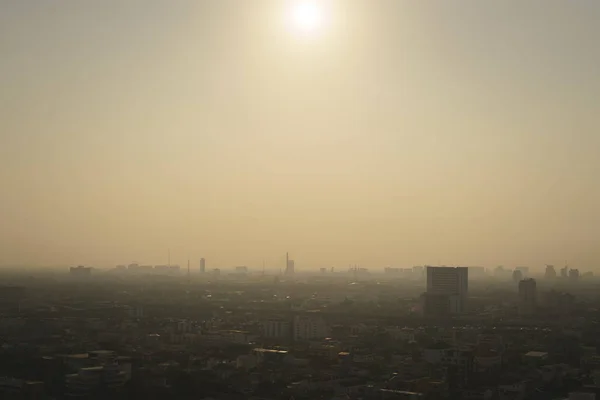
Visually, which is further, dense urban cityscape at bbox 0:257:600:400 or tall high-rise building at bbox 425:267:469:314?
tall high-rise building at bbox 425:267:469:314

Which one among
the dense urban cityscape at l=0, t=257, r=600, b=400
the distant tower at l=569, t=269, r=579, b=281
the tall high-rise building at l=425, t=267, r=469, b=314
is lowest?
the dense urban cityscape at l=0, t=257, r=600, b=400

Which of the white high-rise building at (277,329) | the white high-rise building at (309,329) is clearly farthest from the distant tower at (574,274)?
the white high-rise building at (277,329)

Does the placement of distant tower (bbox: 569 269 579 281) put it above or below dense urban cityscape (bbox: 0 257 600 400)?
above

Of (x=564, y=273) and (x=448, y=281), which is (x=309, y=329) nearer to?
(x=448, y=281)

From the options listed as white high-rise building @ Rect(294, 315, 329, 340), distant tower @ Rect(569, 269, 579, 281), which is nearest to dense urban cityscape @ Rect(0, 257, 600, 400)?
white high-rise building @ Rect(294, 315, 329, 340)

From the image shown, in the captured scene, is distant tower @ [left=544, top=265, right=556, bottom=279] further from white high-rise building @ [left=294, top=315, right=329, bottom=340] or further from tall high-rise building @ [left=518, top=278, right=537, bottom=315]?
white high-rise building @ [left=294, top=315, right=329, bottom=340]

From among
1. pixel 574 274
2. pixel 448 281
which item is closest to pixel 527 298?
pixel 448 281
